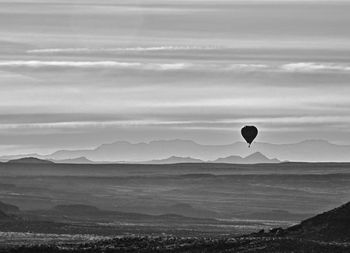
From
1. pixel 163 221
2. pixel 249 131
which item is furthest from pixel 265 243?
pixel 163 221

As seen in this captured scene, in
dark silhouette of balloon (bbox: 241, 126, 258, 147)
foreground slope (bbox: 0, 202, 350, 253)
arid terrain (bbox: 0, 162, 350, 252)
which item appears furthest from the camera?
dark silhouette of balloon (bbox: 241, 126, 258, 147)

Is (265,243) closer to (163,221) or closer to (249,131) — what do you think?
(249,131)

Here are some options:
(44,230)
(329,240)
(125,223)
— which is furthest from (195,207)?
(329,240)

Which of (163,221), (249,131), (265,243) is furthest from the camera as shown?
(163,221)

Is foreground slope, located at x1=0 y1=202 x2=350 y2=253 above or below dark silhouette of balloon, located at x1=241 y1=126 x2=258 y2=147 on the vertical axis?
below

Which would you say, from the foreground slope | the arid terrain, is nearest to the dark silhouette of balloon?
the arid terrain

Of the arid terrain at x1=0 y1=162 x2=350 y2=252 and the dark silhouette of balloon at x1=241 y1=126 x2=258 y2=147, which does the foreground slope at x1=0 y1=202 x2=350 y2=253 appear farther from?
the dark silhouette of balloon at x1=241 y1=126 x2=258 y2=147

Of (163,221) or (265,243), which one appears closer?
(265,243)

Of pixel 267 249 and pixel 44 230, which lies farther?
pixel 44 230

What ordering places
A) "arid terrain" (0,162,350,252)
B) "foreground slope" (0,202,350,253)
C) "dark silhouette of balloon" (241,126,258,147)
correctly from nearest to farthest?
"foreground slope" (0,202,350,253), "arid terrain" (0,162,350,252), "dark silhouette of balloon" (241,126,258,147)

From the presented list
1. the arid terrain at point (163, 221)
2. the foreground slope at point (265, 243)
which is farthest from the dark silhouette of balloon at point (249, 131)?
the foreground slope at point (265, 243)

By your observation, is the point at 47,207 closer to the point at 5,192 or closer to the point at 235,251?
the point at 5,192
